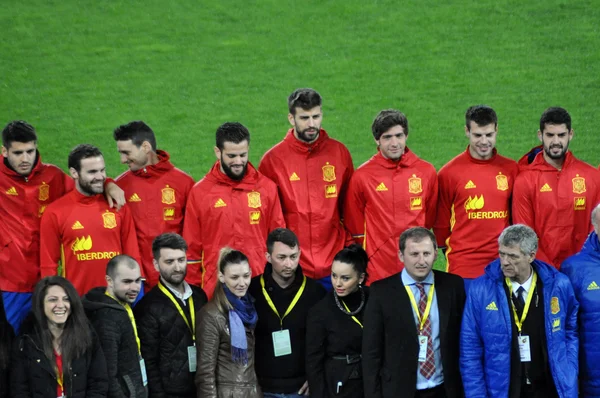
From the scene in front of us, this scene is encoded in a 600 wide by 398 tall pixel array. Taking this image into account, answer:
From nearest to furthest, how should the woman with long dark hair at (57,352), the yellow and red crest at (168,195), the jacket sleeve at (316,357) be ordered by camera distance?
1. the woman with long dark hair at (57,352)
2. the jacket sleeve at (316,357)
3. the yellow and red crest at (168,195)

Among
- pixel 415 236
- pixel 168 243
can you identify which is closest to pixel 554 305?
pixel 415 236

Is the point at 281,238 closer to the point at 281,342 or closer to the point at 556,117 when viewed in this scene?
the point at 281,342

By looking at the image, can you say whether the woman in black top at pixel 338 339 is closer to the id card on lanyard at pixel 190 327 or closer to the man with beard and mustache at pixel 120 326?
the id card on lanyard at pixel 190 327

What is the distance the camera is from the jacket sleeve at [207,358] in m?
5.93

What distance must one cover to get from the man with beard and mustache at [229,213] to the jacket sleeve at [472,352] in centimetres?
150

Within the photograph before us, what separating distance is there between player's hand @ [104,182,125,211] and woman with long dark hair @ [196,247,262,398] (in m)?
0.92

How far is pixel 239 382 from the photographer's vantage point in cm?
601

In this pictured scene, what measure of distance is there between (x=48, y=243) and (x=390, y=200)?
7.26ft

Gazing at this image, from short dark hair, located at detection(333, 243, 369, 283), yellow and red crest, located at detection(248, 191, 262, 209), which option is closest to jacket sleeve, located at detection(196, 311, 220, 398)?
short dark hair, located at detection(333, 243, 369, 283)

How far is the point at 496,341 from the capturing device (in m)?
5.82

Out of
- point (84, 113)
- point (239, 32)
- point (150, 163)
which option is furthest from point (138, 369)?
point (239, 32)

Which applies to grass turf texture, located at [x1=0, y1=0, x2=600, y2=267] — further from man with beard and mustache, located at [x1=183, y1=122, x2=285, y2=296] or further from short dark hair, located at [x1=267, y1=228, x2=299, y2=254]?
short dark hair, located at [x1=267, y1=228, x2=299, y2=254]

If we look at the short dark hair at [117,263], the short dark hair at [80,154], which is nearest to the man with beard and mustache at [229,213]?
the short dark hair at [80,154]

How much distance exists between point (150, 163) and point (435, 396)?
250cm
